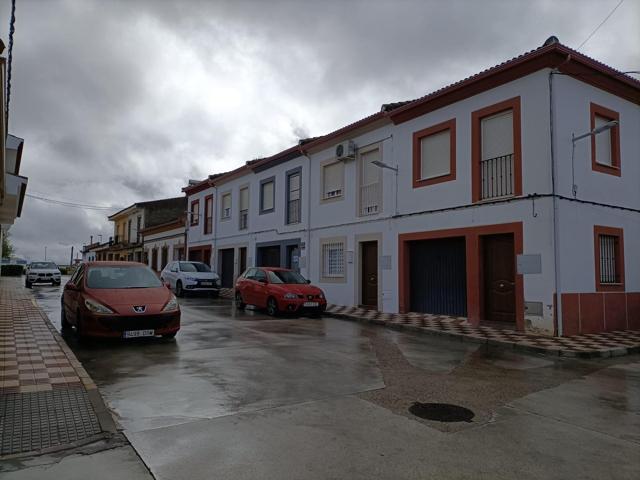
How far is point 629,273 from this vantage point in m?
12.1

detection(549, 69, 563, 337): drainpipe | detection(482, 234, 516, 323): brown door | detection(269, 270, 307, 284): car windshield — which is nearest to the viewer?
detection(549, 69, 563, 337): drainpipe

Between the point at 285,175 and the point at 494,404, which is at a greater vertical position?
the point at 285,175

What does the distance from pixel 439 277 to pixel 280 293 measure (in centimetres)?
447

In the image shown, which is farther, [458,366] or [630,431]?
[458,366]

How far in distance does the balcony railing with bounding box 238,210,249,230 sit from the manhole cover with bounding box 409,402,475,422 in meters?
18.9

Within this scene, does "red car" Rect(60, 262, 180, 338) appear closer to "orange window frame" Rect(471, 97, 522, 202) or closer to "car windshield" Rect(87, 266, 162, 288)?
"car windshield" Rect(87, 266, 162, 288)

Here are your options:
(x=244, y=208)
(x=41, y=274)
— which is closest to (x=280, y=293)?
(x=244, y=208)

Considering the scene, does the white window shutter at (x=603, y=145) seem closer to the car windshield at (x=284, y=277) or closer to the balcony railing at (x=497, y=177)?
the balcony railing at (x=497, y=177)

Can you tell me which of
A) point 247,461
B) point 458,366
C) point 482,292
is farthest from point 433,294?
point 247,461

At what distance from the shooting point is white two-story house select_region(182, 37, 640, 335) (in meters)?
10.6

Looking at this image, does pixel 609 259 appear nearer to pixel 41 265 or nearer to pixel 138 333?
pixel 138 333

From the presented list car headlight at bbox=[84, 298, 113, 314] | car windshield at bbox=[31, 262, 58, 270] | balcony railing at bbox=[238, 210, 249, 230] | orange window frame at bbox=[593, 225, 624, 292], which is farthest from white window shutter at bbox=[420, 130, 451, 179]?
car windshield at bbox=[31, 262, 58, 270]

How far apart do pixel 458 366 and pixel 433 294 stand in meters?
6.40

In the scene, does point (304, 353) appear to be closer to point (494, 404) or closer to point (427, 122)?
point (494, 404)
